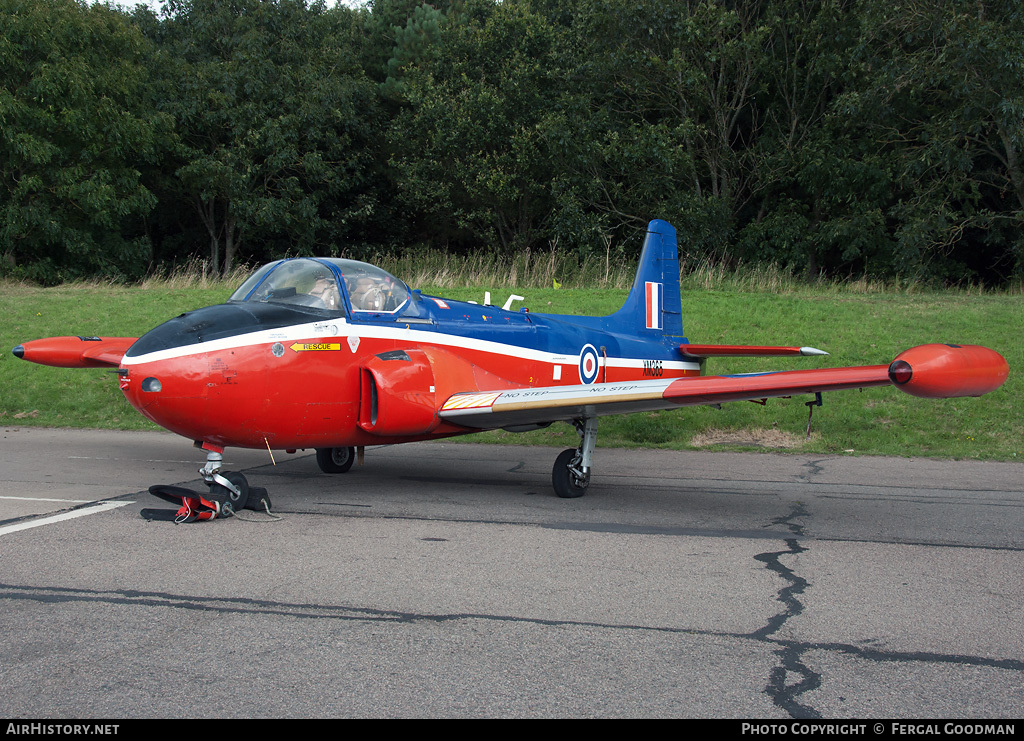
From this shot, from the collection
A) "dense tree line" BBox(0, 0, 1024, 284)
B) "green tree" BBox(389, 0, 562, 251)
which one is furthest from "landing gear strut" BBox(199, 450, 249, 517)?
"green tree" BBox(389, 0, 562, 251)

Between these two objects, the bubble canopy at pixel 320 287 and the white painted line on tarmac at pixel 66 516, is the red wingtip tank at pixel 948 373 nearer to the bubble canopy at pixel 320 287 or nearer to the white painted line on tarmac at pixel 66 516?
the bubble canopy at pixel 320 287

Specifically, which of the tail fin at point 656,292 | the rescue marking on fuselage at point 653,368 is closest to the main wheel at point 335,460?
the rescue marking on fuselage at point 653,368

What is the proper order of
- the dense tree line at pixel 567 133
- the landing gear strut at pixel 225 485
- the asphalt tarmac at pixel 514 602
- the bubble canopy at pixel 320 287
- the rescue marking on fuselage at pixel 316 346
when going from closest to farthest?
the asphalt tarmac at pixel 514 602 → the landing gear strut at pixel 225 485 → the rescue marking on fuselage at pixel 316 346 → the bubble canopy at pixel 320 287 → the dense tree line at pixel 567 133

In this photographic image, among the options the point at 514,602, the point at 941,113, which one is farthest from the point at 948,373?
the point at 941,113

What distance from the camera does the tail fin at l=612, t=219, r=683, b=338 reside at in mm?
12445

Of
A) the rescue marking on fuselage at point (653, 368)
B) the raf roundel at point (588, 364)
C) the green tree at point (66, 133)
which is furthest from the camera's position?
the green tree at point (66, 133)

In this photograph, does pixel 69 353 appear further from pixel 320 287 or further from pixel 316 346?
pixel 316 346

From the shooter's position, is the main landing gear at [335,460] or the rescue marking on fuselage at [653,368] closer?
the main landing gear at [335,460]

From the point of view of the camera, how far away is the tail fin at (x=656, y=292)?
12.4 metres

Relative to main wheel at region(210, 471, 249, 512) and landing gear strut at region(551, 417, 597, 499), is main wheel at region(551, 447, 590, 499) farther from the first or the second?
main wheel at region(210, 471, 249, 512)

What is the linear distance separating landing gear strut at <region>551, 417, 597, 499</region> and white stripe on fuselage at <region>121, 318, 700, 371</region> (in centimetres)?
155

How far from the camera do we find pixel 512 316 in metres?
10.2
